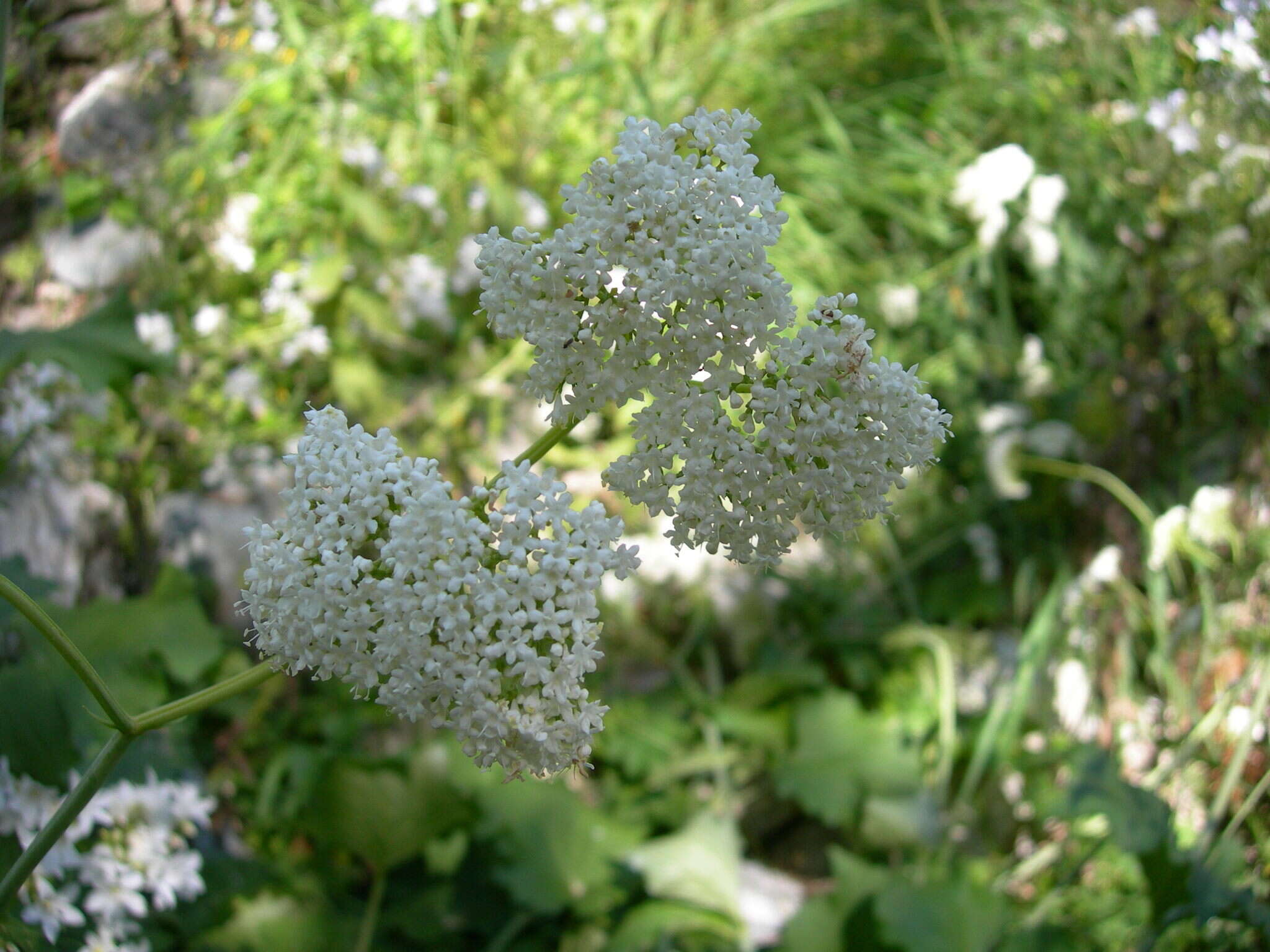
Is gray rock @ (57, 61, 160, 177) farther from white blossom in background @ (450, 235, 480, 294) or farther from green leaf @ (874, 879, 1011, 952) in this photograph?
green leaf @ (874, 879, 1011, 952)

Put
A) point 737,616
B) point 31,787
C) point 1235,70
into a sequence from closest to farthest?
point 31,787 < point 1235,70 < point 737,616

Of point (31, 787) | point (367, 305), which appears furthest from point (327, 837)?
point (367, 305)

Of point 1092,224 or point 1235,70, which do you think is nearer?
point 1235,70

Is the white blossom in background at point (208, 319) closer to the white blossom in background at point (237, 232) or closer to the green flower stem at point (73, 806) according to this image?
the white blossom in background at point (237, 232)

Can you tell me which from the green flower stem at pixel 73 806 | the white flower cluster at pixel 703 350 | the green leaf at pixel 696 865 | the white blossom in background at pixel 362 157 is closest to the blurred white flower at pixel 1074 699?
the green leaf at pixel 696 865

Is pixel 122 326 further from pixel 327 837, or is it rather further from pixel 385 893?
pixel 385 893

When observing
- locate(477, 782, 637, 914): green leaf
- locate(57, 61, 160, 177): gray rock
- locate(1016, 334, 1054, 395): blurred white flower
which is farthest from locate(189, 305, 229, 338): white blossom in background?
locate(1016, 334, 1054, 395): blurred white flower

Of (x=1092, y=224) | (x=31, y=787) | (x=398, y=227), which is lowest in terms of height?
(x=1092, y=224)
